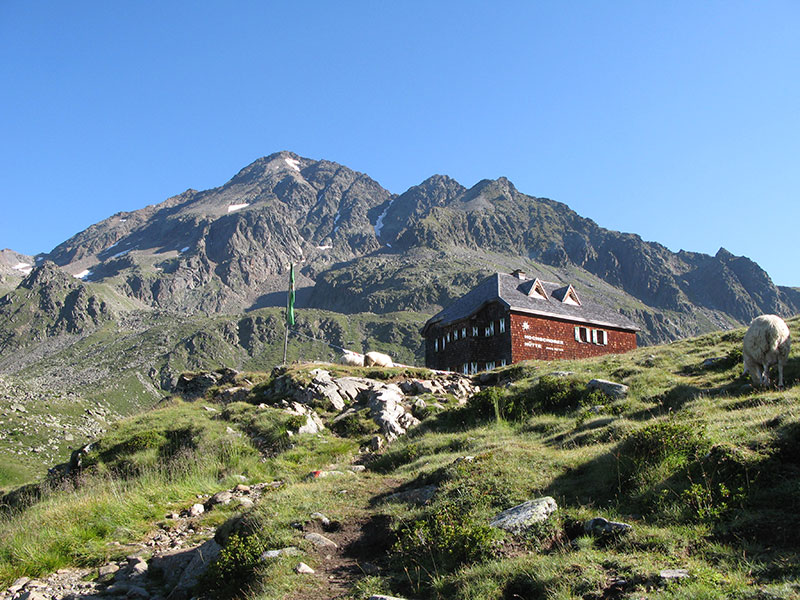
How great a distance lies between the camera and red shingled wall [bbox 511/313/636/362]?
44.6m

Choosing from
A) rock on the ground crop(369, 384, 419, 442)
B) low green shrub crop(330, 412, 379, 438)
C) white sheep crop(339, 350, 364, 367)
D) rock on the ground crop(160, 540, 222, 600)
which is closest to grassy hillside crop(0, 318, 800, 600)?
rock on the ground crop(160, 540, 222, 600)

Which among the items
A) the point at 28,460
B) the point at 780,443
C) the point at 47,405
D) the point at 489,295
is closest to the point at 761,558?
the point at 780,443

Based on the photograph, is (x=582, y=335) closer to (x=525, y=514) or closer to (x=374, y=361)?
(x=374, y=361)

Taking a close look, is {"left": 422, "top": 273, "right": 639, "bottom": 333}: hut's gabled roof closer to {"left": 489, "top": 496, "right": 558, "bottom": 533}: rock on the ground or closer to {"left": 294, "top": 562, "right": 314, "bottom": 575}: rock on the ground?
{"left": 489, "top": 496, "right": 558, "bottom": 533}: rock on the ground

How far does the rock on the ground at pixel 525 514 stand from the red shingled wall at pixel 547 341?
35.8m

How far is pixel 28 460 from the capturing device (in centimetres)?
4428

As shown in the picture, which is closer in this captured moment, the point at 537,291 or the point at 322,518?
the point at 322,518

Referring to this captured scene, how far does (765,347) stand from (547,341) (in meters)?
31.5

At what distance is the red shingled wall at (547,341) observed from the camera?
4462 centimetres

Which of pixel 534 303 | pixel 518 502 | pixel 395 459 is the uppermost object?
pixel 534 303

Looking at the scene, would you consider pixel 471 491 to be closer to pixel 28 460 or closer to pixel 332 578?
pixel 332 578

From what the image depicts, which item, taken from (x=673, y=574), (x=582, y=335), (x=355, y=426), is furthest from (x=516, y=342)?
(x=673, y=574)

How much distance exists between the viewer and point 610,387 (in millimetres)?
17828

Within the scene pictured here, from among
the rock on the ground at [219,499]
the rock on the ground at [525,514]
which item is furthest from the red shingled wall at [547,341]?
the rock on the ground at [525,514]
